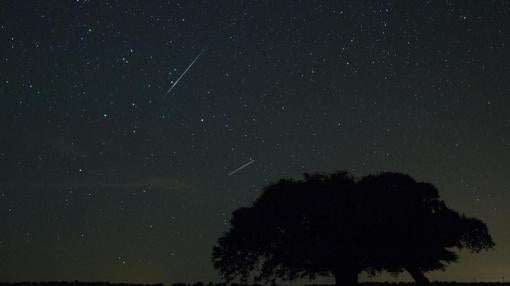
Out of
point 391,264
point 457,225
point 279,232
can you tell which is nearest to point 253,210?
point 279,232

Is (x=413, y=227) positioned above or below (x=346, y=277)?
above

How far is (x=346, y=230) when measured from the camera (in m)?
39.6

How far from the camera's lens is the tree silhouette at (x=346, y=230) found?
130 ft

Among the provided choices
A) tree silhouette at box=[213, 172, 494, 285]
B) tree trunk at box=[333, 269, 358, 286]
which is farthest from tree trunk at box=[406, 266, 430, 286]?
tree trunk at box=[333, 269, 358, 286]

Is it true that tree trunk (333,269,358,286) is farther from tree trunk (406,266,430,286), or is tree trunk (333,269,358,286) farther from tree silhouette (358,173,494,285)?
tree trunk (406,266,430,286)

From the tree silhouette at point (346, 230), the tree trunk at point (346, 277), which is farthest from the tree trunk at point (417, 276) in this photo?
the tree trunk at point (346, 277)

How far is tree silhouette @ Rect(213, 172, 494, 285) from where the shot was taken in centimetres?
3972

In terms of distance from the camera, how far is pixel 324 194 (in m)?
40.9

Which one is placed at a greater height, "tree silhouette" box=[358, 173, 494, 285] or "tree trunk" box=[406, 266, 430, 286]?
"tree silhouette" box=[358, 173, 494, 285]

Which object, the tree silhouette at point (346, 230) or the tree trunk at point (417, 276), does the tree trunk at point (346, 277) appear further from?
the tree trunk at point (417, 276)

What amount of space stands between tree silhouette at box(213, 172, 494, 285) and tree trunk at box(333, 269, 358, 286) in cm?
6

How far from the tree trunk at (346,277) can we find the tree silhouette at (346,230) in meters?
0.06

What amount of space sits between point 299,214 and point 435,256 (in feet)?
27.5

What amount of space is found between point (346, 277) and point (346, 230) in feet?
9.50
